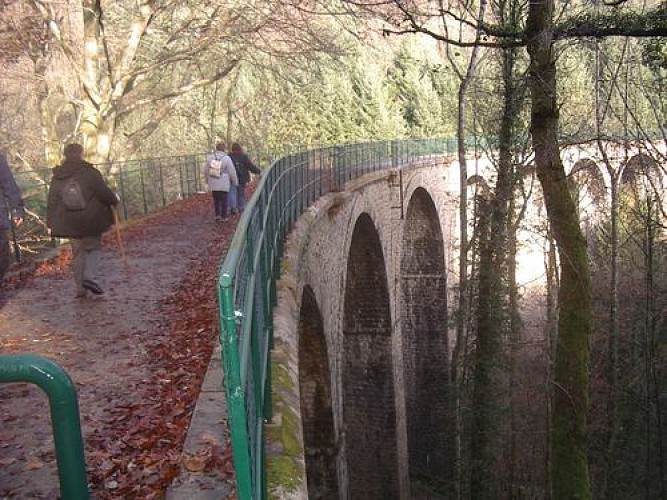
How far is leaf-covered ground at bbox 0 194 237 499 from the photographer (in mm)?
3365

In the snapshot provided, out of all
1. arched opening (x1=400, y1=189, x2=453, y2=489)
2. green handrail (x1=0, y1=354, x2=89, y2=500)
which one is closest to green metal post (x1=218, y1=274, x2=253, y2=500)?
green handrail (x1=0, y1=354, x2=89, y2=500)

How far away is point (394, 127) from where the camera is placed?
3675 centimetres

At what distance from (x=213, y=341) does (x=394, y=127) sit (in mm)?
32488

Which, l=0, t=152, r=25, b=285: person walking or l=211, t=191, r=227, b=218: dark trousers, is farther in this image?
l=211, t=191, r=227, b=218: dark trousers

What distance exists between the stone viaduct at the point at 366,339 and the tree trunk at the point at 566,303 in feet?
9.84

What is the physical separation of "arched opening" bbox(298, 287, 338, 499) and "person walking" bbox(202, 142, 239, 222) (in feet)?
10.5

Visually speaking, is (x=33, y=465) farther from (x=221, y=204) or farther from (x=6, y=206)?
(x=221, y=204)

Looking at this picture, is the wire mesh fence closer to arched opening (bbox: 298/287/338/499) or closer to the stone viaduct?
arched opening (bbox: 298/287/338/499)

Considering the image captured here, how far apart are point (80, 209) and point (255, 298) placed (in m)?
3.65

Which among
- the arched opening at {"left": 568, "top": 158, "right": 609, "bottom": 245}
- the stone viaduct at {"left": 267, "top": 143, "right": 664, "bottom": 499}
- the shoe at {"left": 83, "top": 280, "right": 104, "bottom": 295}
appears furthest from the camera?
the arched opening at {"left": 568, "top": 158, "right": 609, "bottom": 245}

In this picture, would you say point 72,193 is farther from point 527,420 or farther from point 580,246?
point 527,420

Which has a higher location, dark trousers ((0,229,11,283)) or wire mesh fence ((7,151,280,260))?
wire mesh fence ((7,151,280,260))

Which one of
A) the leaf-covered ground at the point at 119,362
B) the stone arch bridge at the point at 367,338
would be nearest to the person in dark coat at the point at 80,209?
the leaf-covered ground at the point at 119,362

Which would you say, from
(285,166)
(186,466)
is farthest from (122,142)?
(186,466)
